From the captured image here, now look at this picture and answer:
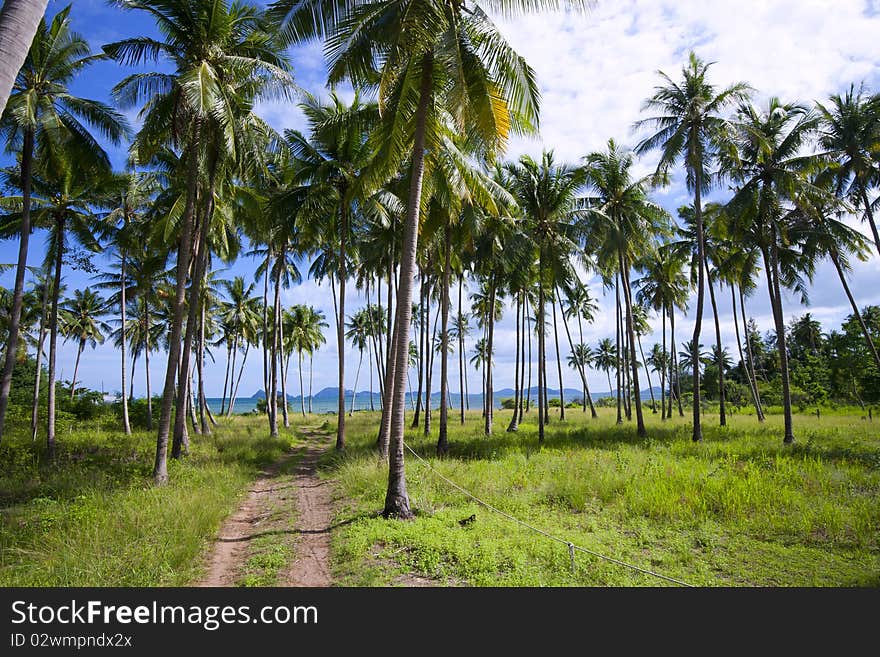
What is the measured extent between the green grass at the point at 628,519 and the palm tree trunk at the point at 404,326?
0.47 metres

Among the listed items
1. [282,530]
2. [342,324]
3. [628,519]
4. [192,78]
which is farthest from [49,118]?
[628,519]

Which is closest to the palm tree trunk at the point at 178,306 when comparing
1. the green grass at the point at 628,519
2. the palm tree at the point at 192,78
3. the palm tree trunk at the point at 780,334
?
the palm tree at the point at 192,78

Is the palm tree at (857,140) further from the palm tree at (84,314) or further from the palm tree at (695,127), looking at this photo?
the palm tree at (84,314)

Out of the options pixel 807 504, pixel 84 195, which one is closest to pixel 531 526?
pixel 807 504

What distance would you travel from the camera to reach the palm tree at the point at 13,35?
3.35 metres

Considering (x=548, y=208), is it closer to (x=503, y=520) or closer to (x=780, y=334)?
(x=780, y=334)

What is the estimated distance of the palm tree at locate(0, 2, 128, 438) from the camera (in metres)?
11.8

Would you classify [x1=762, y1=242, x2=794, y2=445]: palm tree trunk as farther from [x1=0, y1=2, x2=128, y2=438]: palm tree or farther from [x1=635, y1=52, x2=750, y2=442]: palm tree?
[x1=0, y1=2, x2=128, y2=438]: palm tree

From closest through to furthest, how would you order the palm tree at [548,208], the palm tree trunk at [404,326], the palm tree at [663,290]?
the palm tree trunk at [404,326]
the palm tree at [548,208]
the palm tree at [663,290]

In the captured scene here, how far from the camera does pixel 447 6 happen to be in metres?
8.39

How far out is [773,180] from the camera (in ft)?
59.0

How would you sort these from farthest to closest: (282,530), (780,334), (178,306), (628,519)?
(780,334)
(178,306)
(628,519)
(282,530)

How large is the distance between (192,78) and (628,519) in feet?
41.6
